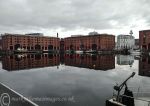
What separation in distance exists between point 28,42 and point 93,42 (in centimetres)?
6468

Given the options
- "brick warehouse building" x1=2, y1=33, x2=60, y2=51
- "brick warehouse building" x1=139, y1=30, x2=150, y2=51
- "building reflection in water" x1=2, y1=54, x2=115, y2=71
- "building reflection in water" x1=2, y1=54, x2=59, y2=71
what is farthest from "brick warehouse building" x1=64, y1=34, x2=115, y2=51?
"building reflection in water" x1=2, y1=54, x2=59, y2=71

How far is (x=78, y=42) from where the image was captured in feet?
625

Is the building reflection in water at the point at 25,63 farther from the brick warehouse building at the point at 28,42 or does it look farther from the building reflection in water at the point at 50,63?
the brick warehouse building at the point at 28,42

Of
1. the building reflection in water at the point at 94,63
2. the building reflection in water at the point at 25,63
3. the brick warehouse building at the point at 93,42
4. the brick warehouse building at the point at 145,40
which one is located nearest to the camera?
the building reflection in water at the point at 25,63

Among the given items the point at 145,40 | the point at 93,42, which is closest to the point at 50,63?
the point at 145,40

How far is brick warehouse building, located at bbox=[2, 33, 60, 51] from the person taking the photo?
157 m

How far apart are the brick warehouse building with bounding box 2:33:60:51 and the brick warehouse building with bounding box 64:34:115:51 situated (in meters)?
19.1

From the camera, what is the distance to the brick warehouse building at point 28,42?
157m

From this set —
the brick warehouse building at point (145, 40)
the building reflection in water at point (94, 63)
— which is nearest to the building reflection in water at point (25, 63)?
the building reflection in water at point (94, 63)

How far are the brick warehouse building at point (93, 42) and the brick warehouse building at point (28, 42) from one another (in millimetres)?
19143

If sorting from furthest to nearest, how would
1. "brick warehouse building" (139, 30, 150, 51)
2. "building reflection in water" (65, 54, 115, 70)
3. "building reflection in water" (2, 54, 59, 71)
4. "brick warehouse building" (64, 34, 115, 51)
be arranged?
"brick warehouse building" (64, 34, 115, 51)
"brick warehouse building" (139, 30, 150, 51)
"building reflection in water" (65, 54, 115, 70)
"building reflection in water" (2, 54, 59, 71)

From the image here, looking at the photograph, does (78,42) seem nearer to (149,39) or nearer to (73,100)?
(149,39)

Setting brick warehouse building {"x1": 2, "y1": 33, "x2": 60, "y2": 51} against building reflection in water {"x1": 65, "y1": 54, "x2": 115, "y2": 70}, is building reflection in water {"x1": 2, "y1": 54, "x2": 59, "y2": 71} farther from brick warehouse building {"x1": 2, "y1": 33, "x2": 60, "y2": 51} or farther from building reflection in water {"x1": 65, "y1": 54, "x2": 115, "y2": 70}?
brick warehouse building {"x1": 2, "y1": 33, "x2": 60, "y2": 51}

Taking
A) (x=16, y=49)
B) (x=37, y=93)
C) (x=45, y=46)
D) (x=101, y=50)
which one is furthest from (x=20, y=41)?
(x=37, y=93)
